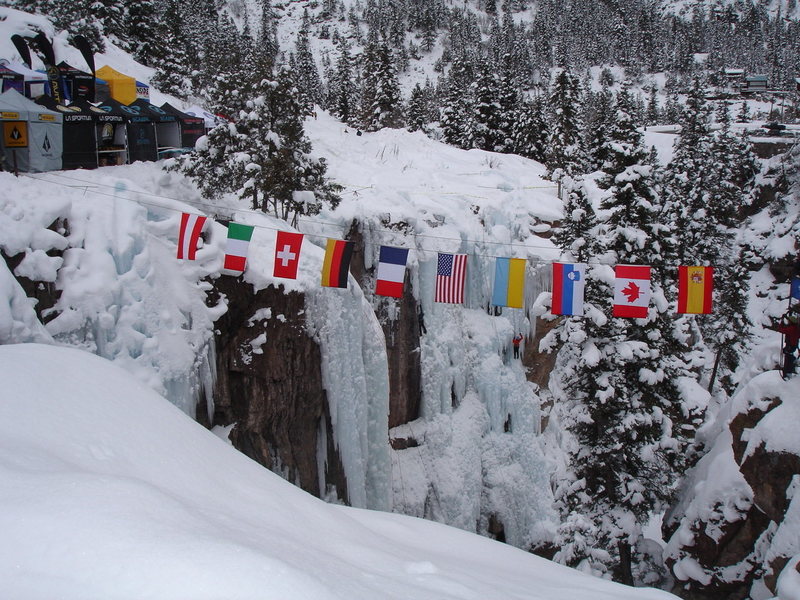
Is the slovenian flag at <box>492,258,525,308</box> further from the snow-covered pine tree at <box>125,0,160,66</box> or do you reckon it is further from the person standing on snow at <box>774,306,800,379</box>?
the snow-covered pine tree at <box>125,0,160,66</box>

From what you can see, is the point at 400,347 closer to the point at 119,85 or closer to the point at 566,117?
the point at 119,85

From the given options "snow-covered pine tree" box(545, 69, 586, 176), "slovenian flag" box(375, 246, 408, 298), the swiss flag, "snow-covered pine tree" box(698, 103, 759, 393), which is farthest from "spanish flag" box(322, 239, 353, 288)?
"snow-covered pine tree" box(545, 69, 586, 176)

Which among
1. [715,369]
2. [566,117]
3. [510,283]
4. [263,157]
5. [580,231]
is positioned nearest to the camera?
[510,283]

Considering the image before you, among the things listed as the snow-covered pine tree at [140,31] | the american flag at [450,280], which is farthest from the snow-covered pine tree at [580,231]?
the snow-covered pine tree at [140,31]

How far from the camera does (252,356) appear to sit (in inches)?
488


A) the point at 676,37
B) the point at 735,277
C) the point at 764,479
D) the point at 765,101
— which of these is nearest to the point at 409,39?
the point at 676,37

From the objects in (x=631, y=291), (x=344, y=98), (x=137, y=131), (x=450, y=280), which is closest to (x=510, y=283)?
(x=450, y=280)

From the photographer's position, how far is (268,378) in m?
12.6

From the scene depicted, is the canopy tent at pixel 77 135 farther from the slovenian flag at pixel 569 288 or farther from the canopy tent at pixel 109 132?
the slovenian flag at pixel 569 288

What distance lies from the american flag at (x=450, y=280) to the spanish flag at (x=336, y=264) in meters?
2.61

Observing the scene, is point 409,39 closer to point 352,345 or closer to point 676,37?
point 676,37

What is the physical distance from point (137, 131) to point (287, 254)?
8.76 meters

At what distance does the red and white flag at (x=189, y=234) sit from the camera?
11.6m

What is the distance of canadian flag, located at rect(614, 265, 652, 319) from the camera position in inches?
443
